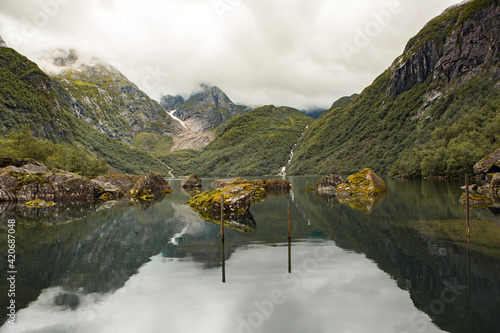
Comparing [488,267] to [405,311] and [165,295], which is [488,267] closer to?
[405,311]

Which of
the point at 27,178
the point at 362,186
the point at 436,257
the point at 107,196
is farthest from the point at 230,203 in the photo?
the point at 27,178

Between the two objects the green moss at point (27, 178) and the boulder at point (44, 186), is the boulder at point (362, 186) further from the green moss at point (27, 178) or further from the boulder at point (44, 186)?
the green moss at point (27, 178)

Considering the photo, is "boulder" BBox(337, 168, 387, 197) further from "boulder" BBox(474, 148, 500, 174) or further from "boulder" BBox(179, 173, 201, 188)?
"boulder" BBox(179, 173, 201, 188)

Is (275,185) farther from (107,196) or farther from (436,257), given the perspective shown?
(436,257)

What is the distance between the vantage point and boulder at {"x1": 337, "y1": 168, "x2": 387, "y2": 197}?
58.8m

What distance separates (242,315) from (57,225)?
2748 cm

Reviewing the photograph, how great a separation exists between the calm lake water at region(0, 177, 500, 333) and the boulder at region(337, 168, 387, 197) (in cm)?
3154

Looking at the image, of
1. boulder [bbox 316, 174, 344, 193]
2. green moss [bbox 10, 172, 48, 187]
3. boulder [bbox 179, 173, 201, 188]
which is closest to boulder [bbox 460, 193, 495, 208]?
boulder [bbox 316, 174, 344, 193]

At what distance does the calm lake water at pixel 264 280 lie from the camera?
1046 centimetres

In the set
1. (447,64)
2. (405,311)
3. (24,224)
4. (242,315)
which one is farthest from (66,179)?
(447,64)

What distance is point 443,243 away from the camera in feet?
64.0

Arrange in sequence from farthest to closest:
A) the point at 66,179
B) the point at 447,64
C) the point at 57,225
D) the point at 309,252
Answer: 1. the point at 447,64
2. the point at 66,179
3. the point at 57,225
4. the point at 309,252

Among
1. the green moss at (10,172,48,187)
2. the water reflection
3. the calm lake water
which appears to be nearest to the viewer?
the water reflection

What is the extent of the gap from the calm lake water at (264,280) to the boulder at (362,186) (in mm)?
31540
